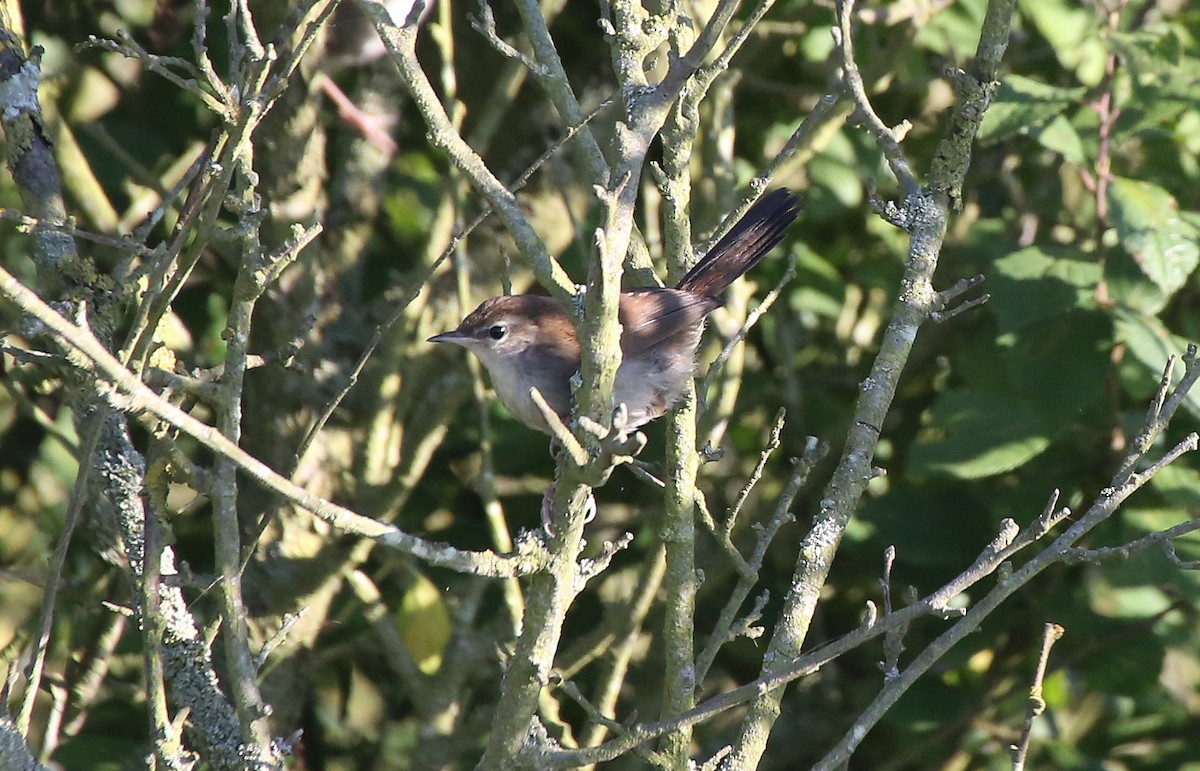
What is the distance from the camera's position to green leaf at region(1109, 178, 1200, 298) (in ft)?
10.4

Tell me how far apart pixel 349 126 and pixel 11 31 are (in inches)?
62.1

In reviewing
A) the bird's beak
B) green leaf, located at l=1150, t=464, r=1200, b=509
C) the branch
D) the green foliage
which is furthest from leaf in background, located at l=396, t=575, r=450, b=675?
green leaf, located at l=1150, t=464, r=1200, b=509

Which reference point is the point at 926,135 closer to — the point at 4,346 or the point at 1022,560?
the point at 1022,560

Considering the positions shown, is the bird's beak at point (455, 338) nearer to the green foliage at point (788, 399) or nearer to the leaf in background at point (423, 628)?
the green foliage at point (788, 399)

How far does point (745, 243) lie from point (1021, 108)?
2.69ft

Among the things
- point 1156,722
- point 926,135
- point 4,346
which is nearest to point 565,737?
point 4,346

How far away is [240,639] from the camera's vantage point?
92.3 inches

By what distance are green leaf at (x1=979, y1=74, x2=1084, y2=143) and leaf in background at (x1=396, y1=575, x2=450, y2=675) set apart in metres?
2.09

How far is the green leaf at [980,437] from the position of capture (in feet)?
10.9

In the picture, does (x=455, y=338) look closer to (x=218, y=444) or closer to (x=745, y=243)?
(x=745, y=243)

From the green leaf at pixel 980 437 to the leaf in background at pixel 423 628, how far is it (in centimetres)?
149

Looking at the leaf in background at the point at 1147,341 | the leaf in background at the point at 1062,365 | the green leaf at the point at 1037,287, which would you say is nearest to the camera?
the leaf in background at the point at 1147,341

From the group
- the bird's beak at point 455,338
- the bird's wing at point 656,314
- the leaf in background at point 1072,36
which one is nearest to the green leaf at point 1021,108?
the leaf in background at point 1072,36

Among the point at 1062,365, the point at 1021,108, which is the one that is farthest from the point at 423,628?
the point at 1021,108
